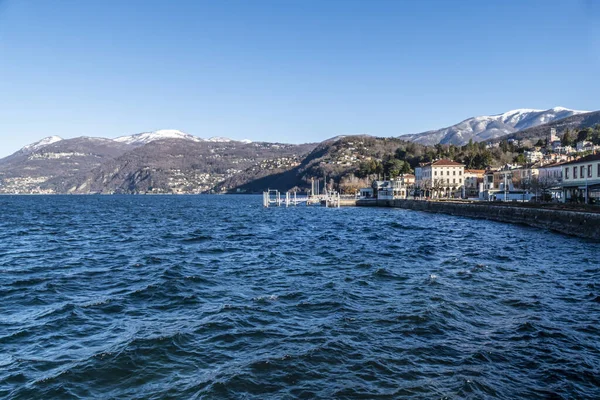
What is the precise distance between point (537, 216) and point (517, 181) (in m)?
52.4

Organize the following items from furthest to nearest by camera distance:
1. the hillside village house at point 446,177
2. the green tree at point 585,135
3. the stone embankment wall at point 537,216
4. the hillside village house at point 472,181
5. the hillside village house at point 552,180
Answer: the green tree at point 585,135 → the hillside village house at point 446,177 → the hillside village house at point 472,181 → the hillside village house at point 552,180 → the stone embankment wall at point 537,216

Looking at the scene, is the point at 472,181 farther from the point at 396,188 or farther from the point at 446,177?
the point at 396,188

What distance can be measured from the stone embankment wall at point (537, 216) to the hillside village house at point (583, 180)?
6465mm

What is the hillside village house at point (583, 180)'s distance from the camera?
46.8 m

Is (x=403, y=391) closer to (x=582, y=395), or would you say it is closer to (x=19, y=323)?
(x=582, y=395)

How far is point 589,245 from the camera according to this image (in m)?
28.9

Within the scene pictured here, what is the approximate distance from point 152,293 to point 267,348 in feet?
23.1

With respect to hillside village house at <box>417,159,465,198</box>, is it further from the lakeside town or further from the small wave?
the small wave

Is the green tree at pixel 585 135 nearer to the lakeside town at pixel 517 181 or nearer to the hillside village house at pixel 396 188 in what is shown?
the lakeside town at pixel 517 181

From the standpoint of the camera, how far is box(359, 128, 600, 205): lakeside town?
50500mm

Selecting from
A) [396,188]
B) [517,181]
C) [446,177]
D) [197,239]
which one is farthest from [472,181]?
[197,239]

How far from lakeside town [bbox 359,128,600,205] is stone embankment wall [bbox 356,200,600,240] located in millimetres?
6576

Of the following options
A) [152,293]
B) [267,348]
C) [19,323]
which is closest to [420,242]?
[152,293]

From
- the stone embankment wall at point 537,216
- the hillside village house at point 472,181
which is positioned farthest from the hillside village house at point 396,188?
the stone embankment wall at point 537,216
